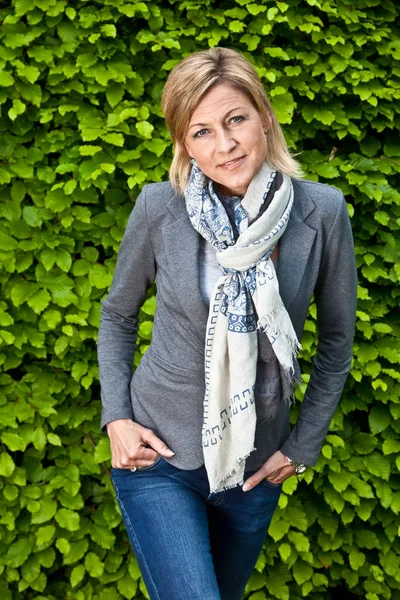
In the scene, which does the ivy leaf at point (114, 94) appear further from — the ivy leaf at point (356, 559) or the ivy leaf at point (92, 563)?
the ivy leaf at point (356, 559)

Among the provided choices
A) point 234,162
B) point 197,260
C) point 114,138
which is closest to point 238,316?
point 197,260

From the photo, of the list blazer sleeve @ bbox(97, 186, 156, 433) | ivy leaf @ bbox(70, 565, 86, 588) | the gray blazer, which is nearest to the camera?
the gray blazer

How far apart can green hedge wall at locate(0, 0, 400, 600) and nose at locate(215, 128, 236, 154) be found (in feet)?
3.75

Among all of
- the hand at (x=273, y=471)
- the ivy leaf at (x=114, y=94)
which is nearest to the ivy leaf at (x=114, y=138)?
the ivy leaf at (x=114, y=94)

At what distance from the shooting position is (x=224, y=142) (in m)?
1.98

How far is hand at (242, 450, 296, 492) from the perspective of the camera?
7.32ft

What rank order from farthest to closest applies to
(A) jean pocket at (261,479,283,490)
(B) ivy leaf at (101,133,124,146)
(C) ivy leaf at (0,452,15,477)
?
1. (C) ivy leaf at (0,452,15,477)
2. (B) ivy leaf at (101,133,124,146)
3. (A) jean pocket at (261,479,283,490)

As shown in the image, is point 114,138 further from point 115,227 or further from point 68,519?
point 68,519

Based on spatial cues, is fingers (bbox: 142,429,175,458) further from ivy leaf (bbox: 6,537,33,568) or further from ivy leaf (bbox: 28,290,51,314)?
ivy leaf (bbox: 6,537,33,568)

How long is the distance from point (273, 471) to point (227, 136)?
93 cm

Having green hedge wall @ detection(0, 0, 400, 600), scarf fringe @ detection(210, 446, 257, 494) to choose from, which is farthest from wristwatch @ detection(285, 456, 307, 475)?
green hedge wall @ detection(0, 0, 400, 600)

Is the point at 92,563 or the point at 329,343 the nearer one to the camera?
the point at 329,343

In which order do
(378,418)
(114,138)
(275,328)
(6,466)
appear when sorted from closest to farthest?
(275,328) → (114,138) → (6,466) → (378,418)

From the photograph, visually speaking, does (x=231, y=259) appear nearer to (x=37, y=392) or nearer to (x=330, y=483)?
(x=37, y=392)
